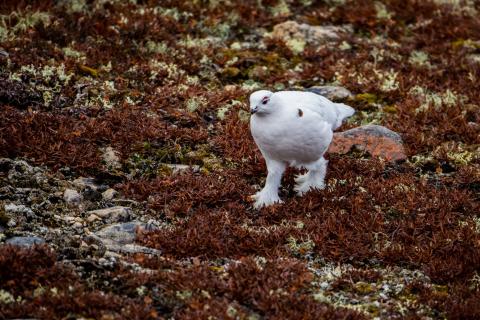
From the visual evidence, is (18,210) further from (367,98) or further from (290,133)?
(367,98)

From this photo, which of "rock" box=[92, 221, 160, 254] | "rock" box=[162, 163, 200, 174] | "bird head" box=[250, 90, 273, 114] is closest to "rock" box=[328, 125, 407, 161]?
"rock" box=[162, 163, 200, 174]

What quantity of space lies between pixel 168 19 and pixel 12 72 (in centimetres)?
390

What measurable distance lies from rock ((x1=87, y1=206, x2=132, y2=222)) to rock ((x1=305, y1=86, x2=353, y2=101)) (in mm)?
5108

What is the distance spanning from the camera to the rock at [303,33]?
14.5 metres

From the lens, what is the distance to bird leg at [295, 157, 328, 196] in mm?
9398

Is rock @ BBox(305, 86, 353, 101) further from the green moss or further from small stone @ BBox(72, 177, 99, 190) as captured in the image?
small stone @ BBox(72, 177, 99, 190)

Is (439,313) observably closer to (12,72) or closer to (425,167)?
(425,167)

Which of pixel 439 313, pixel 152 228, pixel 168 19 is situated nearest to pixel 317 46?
pixel 168 19

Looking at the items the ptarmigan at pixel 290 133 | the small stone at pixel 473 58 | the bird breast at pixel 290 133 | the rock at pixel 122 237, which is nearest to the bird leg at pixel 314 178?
the ptarmigan at pixel 290 133

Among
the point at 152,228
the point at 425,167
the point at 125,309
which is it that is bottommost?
the point at 425,167

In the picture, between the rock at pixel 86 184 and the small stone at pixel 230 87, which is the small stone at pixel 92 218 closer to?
the rock at pixel 86 184

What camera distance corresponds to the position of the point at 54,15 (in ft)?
44.1

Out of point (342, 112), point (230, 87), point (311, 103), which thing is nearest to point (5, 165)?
point (311, 103)

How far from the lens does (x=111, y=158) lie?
9.88 meters
